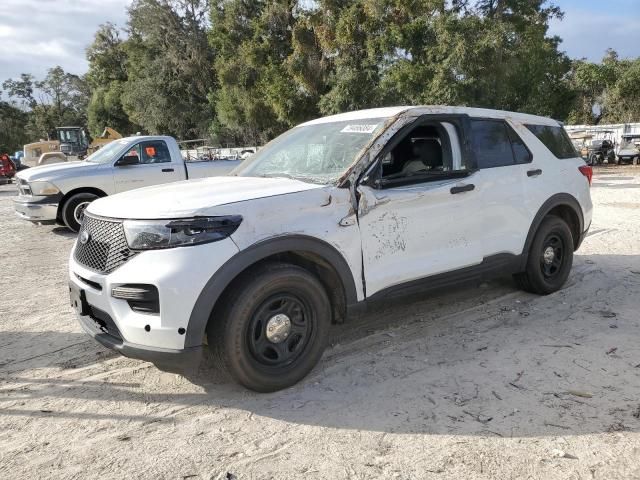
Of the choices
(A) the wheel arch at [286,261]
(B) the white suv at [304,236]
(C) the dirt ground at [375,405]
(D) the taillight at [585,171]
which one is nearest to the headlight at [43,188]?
(C) the dirt ground at [375,405]

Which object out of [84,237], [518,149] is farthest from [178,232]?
[518,149]

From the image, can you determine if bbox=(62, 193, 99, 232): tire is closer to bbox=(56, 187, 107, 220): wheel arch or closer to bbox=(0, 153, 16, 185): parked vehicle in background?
bbox=(56, 187, 107, 220): wheel arch

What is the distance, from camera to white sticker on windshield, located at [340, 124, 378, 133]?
152 inches

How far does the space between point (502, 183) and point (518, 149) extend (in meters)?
0.51

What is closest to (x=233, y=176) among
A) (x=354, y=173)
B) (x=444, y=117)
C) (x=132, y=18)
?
(x=354, y=173)

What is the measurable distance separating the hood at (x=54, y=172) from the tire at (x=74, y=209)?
403mm

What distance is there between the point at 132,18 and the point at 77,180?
1700 inches

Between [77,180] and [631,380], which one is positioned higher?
[77,180]

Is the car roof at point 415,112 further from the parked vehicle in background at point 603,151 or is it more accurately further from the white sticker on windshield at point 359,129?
the parked vehicle in background at point 603,151

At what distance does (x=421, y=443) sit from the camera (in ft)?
9.18

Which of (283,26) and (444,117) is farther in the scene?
(283,26)

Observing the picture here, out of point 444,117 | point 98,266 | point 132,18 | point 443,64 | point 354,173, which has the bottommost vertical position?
point 98,266

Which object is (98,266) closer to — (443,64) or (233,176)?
(233,176)

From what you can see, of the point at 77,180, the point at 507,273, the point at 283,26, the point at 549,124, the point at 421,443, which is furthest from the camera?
the point at 283,26
